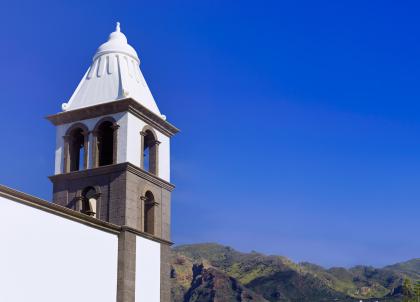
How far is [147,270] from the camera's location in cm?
2352

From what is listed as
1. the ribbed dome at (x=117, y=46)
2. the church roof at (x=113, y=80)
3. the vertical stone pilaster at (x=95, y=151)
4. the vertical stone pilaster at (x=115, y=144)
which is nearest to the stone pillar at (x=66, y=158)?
the vertical stone pilaster at (x=95, y=151)

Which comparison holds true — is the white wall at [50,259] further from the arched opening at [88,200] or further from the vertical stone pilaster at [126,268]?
the arched opening at [88,200]

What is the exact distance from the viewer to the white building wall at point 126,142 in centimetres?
2419

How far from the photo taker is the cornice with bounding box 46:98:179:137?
80.4 ft

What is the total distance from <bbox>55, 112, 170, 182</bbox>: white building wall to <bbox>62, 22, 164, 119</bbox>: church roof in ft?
2.20

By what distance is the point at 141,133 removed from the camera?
2508 cm

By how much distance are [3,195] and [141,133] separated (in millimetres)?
8220

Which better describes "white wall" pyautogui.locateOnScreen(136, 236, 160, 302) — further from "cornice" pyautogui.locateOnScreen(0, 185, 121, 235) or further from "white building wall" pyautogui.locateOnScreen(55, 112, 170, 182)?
"white building wall" pyautogui.locateOnScreen(55, 112, 170, 182)

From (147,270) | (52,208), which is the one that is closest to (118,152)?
(147,270)

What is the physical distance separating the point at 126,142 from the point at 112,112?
4.47 ft

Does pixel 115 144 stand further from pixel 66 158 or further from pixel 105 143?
pixel 66 158

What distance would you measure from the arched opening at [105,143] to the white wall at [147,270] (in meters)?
3.52

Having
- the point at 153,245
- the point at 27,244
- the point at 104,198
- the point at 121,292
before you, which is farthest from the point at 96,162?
the point at 27,244

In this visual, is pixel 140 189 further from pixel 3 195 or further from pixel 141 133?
pixel 3 195
